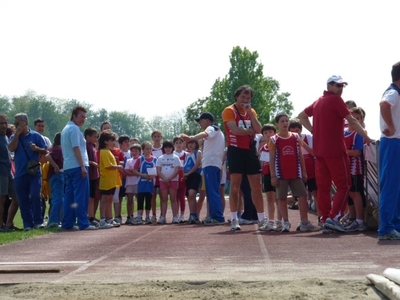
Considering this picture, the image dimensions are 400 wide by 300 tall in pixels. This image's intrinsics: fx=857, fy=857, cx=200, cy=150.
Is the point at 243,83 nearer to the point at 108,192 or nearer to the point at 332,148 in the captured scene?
the point at 108,192

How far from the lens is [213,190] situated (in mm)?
15094

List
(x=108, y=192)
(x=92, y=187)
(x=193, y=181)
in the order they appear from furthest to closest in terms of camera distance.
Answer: (x=193, y=181), (x=108, y=192), (x=92, y=187)

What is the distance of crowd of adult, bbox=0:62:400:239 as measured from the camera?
11539 millimetres

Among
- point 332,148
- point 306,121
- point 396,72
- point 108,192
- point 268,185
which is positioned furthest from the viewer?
point 108,192

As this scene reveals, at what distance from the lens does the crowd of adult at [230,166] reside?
37.9 feet

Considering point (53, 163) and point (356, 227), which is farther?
point (53, 163)

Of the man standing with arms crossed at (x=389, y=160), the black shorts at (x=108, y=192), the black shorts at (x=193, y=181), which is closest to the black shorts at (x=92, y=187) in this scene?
the black shorts at (x=108, y=192)

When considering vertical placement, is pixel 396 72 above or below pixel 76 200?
above

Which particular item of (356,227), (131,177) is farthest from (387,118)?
(131,177)

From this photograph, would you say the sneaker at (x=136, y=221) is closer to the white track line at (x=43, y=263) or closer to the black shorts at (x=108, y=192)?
the black shorts at (x=108, y=192)

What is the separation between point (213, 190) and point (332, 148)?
388 centimetres

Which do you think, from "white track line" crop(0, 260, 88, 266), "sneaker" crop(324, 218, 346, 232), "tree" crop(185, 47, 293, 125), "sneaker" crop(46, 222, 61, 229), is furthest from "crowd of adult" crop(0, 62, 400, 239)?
"tree" crop(185, 47, 293, 125)

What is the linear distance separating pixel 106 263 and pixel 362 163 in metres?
5.12

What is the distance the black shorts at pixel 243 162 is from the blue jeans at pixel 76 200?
9.38ft
